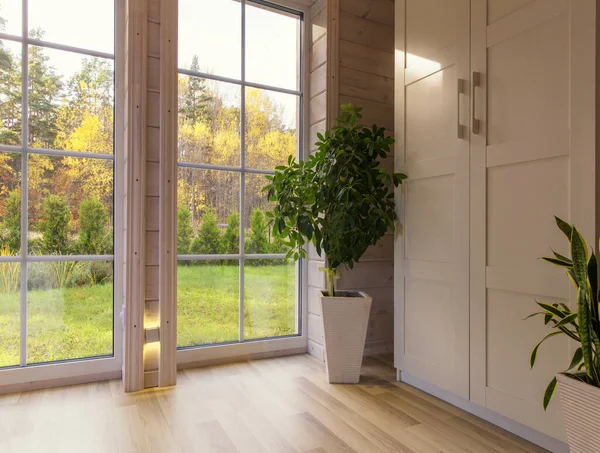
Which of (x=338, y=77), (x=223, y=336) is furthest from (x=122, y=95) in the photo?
(x=223, y=336)

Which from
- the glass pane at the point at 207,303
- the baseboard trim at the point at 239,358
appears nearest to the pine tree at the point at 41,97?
the glass pane at the point at 207,303

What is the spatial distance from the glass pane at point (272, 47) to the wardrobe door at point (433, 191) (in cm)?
77

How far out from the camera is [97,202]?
7.10ft

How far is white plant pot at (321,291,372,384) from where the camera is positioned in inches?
82.4

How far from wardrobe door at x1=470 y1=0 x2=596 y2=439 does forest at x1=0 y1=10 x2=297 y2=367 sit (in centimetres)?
128

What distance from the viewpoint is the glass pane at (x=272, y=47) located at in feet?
8.34

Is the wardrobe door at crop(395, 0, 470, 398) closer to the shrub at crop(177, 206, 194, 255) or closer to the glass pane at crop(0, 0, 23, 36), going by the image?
the shrub at crop(177, 206, 194, 255)

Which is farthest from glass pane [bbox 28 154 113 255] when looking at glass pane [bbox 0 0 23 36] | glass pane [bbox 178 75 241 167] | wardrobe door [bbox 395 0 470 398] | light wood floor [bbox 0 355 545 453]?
wardrobe door [bbox 395 0 470 398]

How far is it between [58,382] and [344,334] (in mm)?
1457

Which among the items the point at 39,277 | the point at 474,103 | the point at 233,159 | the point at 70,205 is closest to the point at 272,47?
the point at 233,159

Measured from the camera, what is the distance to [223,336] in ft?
7.99

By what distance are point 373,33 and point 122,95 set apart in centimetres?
163

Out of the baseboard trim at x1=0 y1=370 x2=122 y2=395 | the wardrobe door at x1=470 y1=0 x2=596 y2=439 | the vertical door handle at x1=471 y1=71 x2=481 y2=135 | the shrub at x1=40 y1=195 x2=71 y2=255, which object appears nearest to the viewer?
the wardrobe door at x1=470 y1=0 x2=596 y2=439

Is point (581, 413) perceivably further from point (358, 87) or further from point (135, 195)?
point (358, 87)
